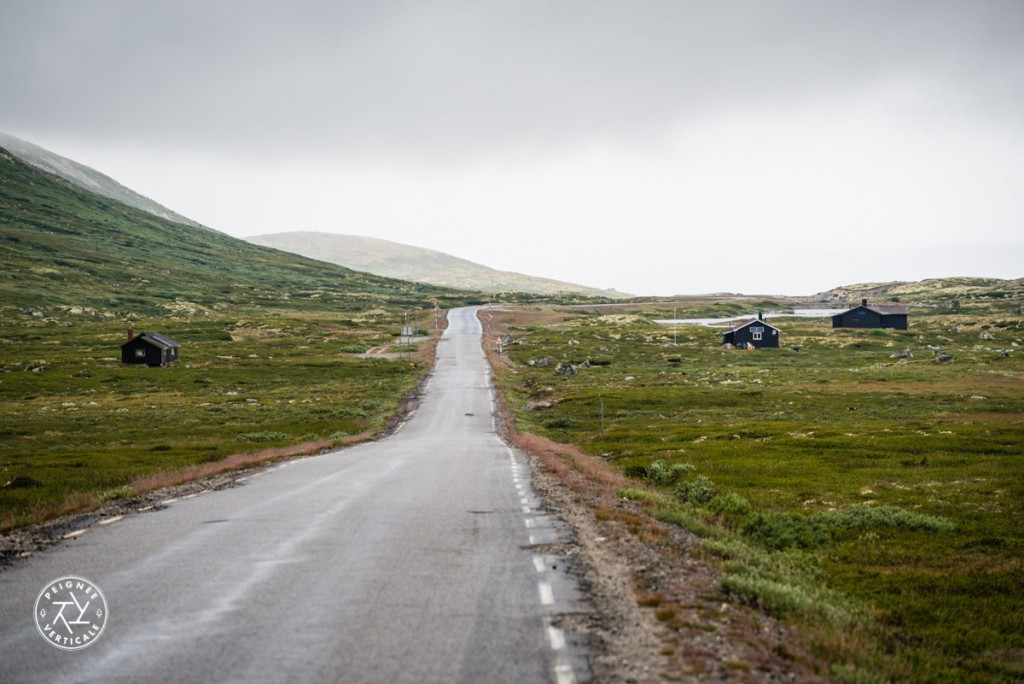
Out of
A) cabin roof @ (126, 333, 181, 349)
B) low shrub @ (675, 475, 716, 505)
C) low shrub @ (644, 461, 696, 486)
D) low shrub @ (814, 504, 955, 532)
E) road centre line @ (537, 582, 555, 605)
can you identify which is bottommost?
low shrub @ (644, 461, 696, 486)

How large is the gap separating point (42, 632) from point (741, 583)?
10681 millimetres

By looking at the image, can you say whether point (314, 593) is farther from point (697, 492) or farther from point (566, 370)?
point (566, 370)

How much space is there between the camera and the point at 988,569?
55.7 feet

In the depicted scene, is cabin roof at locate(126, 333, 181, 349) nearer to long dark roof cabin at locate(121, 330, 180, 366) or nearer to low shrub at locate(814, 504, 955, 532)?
long dark roof cabin at locate(121, 330, 180, 366)

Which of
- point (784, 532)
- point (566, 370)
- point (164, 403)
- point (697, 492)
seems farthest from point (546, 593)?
point (566, 370)

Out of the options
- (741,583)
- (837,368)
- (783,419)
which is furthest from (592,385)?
(741,583)

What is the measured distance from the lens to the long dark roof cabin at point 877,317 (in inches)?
Answer: 6432

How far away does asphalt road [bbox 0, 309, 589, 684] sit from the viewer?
27.5 ft

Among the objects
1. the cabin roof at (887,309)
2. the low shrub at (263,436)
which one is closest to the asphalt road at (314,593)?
the low shrub at (263,436)

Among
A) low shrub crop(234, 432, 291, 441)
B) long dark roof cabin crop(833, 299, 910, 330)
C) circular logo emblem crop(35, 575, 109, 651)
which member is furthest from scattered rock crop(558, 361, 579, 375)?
long dark roof cabin crop(833, 299, 910, 330)

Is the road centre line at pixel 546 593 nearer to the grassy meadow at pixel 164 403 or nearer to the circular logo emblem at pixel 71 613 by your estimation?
the circular logo emblem at pixel 71 613

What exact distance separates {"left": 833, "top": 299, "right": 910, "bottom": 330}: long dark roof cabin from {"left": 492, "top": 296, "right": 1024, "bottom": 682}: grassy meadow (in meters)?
67.6

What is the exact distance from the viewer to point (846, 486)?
93.6ft

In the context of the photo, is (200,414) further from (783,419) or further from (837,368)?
(837,368)
